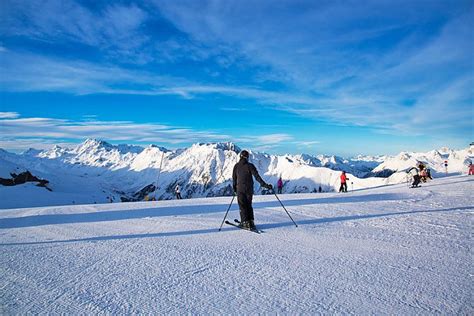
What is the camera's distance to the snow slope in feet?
11.9

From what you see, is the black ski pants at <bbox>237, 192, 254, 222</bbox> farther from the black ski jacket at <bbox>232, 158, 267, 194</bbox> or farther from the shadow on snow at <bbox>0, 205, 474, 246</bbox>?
the shadow on snow at <bbox>0, 205, 474, 246</bbox>

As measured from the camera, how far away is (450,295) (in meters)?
3.80

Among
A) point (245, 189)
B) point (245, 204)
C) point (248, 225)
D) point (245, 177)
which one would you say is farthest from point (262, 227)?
point (245, 177)

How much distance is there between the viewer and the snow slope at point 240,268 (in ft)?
11.9

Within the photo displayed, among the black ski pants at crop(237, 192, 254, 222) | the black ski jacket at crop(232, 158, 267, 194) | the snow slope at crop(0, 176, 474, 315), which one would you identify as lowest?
the snow slope at crop(0, 176, 474, 315)

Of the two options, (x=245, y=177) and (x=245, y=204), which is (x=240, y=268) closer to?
(x=245, y=204)

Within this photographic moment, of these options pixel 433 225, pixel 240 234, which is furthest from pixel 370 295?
pixel 433 225

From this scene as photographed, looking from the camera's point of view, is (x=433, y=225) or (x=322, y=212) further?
(x=322, y=212)

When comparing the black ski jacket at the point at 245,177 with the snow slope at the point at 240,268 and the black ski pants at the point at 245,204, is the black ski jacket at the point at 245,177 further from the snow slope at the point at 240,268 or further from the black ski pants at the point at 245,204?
the snow slope at the point at 240,268

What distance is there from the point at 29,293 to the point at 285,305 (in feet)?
11.3

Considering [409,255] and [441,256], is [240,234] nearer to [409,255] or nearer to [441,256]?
[409,255]

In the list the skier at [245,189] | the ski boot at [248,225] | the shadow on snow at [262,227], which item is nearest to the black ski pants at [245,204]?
the skier at [245,189]

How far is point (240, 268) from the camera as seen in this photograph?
4766mm

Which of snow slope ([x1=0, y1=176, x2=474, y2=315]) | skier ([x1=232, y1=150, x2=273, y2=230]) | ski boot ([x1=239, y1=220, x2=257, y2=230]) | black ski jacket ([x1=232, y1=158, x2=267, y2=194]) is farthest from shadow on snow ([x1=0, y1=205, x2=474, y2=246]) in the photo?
black ski jacket ([x1=232, y1=158, x2=267, y2=194])
